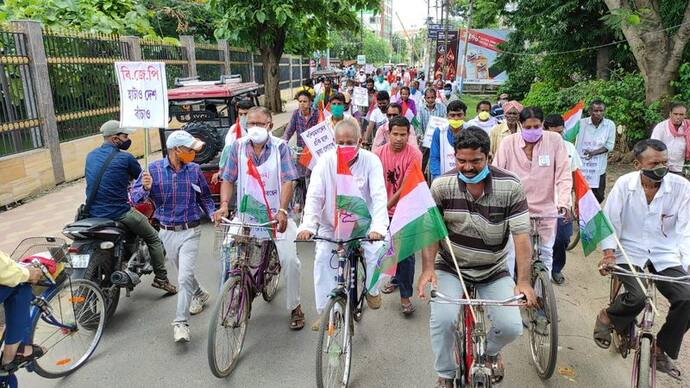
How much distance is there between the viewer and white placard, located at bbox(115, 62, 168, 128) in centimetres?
502

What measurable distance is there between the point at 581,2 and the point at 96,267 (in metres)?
14.7

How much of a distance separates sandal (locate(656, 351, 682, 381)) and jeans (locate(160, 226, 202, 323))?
356cm

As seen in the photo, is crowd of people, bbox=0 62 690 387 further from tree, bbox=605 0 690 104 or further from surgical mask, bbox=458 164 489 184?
tree, bbox=605 0 690 104

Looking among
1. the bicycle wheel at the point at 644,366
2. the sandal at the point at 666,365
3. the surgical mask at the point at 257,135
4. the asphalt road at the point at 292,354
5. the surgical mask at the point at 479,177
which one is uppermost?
the surgical mask at the point at 257,135

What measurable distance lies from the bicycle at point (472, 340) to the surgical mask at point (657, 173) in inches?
53.4

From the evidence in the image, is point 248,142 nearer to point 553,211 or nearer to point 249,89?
point 553,211

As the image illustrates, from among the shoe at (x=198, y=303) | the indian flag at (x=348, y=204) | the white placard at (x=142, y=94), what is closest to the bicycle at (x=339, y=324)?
the indian flag at (x=348, y=204)

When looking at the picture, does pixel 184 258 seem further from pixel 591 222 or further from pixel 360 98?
pixel 360 98

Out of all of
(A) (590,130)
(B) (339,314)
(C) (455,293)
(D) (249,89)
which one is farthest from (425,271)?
(D) (249,89)

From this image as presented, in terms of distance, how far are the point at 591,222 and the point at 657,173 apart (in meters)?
0.51

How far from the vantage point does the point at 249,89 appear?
844 cm

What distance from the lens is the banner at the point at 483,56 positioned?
2683 centimetres

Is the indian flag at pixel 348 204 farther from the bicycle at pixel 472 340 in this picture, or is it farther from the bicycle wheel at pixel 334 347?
the bicycle at pixel 472 340

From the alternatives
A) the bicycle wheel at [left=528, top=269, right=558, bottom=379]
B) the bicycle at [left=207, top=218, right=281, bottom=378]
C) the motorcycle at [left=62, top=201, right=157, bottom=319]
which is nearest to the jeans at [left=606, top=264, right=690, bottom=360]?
the bicycle wheel at [left=528, top=269, right=558, bottom=379]
